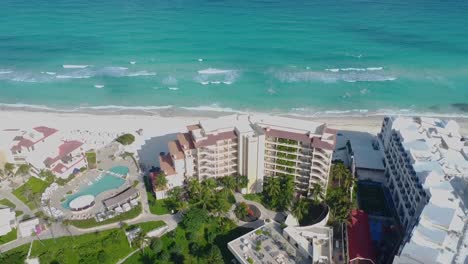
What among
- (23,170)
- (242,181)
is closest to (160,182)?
(242,181)

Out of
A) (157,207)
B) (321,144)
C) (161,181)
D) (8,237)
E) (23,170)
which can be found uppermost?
(321,144)

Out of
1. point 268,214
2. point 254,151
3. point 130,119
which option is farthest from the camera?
point 130,119

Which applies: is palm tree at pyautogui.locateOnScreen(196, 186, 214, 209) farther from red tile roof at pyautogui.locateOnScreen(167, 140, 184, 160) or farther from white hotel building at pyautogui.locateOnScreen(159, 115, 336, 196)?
red tile roof at pyautogui.locateOnScreen(167, 140, 184, 160)

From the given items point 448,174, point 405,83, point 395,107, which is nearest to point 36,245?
point 448,174

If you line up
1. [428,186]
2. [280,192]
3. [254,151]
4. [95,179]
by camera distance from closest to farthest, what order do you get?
[428,186] → [280,192] → [254,151] → [95,179]

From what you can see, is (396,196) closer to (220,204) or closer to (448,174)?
(448,174)

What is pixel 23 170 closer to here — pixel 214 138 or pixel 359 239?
pixel 214 138
